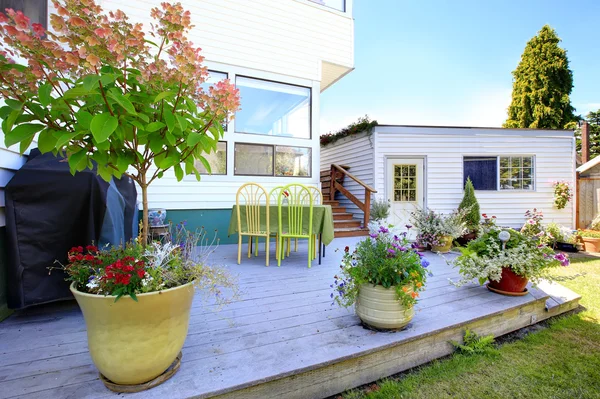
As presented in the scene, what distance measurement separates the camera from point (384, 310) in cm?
176

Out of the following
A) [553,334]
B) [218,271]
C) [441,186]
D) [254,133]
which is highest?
[254,133]

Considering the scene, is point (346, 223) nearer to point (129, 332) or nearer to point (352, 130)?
point (352, 130)

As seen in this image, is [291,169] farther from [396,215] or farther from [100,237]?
[100,237]

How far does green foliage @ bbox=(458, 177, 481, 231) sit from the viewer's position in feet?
20.3

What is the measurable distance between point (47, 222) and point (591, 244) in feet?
29.7

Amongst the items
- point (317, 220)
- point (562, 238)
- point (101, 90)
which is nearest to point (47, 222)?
point (101, 90)

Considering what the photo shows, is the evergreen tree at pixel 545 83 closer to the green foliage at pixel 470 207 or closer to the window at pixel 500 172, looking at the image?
the window at pixel 500 172

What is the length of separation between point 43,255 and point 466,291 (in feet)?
10.9

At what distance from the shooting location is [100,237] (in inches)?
76.7

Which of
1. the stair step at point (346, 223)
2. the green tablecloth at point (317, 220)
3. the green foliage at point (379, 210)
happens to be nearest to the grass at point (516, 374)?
the green tablecloth at point (317, 220)

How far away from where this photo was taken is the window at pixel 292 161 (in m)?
5.21

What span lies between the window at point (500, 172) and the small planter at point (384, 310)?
235 inches

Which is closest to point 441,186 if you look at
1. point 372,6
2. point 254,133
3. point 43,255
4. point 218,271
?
point 254,133

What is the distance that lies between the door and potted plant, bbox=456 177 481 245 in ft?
2.95
